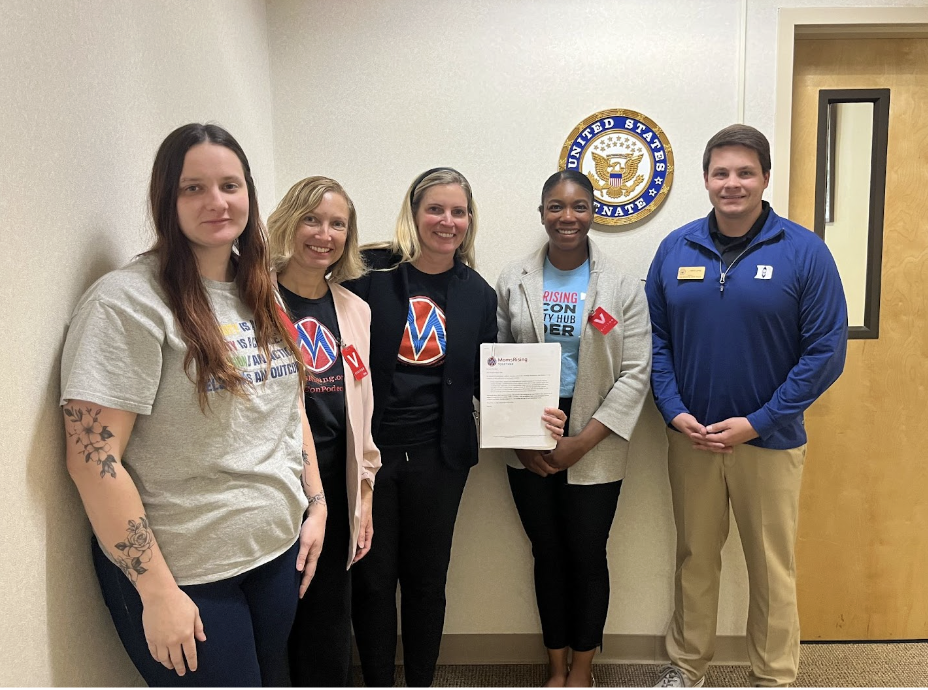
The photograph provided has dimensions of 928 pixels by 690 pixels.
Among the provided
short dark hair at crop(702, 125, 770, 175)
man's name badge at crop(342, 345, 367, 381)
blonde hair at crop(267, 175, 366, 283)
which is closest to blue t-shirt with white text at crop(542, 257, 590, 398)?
short dark hair at crop(702, 125, 770, 175)

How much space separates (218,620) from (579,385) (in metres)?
1.33

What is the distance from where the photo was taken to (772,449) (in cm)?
204

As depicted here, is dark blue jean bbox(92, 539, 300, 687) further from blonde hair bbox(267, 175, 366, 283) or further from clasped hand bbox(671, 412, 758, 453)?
clasped hand bbox(671, 412, 758, 453)

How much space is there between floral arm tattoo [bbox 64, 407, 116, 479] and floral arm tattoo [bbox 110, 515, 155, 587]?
0.34 ft

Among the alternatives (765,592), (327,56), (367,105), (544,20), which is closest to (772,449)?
(765,592)

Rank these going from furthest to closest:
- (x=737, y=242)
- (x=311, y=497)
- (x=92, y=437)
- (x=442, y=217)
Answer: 1. (x=737, y=242)
2. (x=442, y=217)
3. (x=311, y=497)
4. (x=92, y=437)

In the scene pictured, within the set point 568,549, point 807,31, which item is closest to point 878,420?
point 568,549

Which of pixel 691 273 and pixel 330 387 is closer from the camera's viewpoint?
pixel 330 387

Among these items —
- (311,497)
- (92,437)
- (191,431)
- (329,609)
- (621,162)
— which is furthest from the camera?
(621,162)

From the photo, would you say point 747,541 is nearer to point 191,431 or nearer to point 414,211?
point 414,211

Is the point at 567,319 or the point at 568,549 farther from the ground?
the point at 567,319

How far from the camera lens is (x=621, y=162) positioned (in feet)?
7.88

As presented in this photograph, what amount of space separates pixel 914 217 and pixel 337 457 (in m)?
2.37

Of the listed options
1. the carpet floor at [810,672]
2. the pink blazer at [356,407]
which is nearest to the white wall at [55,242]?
the pink blazer at [356,407]
